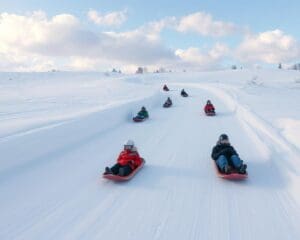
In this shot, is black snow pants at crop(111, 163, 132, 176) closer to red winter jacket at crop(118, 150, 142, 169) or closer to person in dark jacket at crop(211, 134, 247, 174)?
red winter jacket at crop(118, 150, 142, 169)

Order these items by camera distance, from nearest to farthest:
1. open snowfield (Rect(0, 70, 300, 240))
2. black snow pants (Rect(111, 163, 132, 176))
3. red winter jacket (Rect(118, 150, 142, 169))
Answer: open snowfield (Rect(0, 70, 300, 240)), black snow pants (Rect(111, 163, 132, 176)), red winter jacket (Rect(118, 150, 142, 169))

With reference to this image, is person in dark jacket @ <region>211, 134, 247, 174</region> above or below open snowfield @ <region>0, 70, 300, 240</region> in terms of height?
above

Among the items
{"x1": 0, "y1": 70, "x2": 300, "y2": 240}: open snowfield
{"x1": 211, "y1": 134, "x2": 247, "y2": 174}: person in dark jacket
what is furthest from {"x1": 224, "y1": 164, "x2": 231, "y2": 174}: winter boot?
{"x1": 0, "y1": 70, "x2": 300, "y2": 240}: open snowfield

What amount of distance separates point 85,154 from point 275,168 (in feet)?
17.6

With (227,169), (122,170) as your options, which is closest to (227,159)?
(227,169)

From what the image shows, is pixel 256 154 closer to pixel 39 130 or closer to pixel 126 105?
pixel 39 130

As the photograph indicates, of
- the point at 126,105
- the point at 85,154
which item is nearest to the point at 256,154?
the point at 85,154

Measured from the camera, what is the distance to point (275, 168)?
8.22 meters

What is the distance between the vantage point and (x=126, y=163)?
7898 millimetres

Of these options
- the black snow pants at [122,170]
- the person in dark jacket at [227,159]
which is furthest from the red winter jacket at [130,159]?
the person in dark jacket at [227,159]

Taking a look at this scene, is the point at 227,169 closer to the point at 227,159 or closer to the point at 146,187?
the point at 227,159

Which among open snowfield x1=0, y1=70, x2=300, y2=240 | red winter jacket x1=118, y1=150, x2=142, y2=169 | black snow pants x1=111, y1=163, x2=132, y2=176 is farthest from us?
red winter jacket x1=118, y1=150, x2=142, y2=169

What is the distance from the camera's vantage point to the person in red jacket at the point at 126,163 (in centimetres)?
733

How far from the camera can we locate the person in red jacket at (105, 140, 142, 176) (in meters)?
7.33
